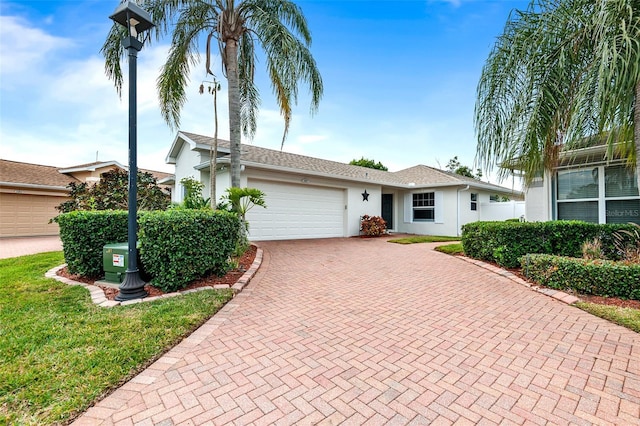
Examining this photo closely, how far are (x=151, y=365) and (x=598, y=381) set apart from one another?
3906 mm

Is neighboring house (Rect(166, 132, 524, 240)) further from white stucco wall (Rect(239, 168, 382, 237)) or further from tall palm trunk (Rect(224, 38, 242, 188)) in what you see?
tall palm trunk (Rect(224, 38, 242, 188))

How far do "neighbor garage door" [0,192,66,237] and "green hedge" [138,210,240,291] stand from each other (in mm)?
13852

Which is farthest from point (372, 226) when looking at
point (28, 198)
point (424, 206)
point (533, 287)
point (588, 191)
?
point (28, 198)

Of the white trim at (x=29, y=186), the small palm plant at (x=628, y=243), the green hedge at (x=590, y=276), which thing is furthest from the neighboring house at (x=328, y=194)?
the green hedge at (x=590, y=276)

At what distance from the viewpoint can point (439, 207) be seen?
49.3 ft

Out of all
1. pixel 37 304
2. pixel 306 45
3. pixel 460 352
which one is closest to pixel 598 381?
pixel 460 352

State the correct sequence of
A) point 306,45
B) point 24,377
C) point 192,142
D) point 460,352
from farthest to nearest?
1. point 192,142
2. point 306,45
3. point 460,352
4. point 24,377

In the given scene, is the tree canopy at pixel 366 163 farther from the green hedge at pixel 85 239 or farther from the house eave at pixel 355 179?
the green hedge at pixel 85 239

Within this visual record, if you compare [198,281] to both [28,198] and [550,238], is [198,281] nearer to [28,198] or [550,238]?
[550,238]

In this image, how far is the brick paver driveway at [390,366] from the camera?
6.88 ft

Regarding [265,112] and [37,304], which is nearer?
[37,304]

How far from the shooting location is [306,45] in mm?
8750

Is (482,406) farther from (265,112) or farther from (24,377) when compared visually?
(265,112)

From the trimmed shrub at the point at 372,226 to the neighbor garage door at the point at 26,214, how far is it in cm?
1499
